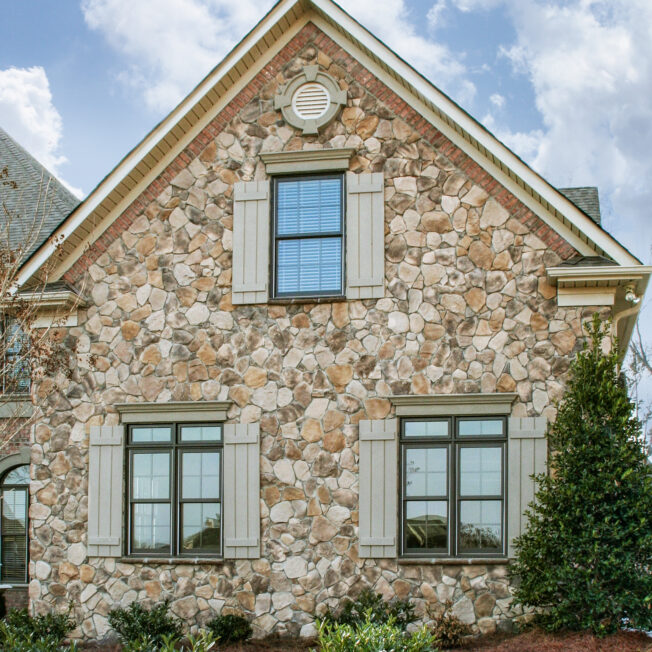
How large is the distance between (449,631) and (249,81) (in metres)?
7.67

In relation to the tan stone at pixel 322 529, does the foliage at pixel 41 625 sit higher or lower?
lower

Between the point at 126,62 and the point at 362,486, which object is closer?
the point at 362,486

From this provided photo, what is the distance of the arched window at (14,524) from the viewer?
1483cm

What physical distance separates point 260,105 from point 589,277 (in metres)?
5.02

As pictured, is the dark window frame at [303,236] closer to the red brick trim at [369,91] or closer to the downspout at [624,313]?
the red brick trim at [369,91]

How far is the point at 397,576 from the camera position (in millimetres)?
11203

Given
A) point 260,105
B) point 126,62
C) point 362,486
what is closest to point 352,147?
point 260,105

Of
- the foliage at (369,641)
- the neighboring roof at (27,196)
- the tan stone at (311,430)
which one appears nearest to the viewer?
the foliage at (369,641)

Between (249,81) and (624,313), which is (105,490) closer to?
(249,81)

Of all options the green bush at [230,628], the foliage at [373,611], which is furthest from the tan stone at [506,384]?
the green bush at [230,628]

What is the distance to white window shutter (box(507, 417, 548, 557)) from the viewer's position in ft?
36.1

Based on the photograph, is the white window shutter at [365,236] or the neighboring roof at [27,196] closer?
the white window shutter at [365,236]

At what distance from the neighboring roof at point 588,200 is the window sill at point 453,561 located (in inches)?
226

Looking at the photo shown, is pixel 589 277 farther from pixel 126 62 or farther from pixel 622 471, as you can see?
pixel 126 62
